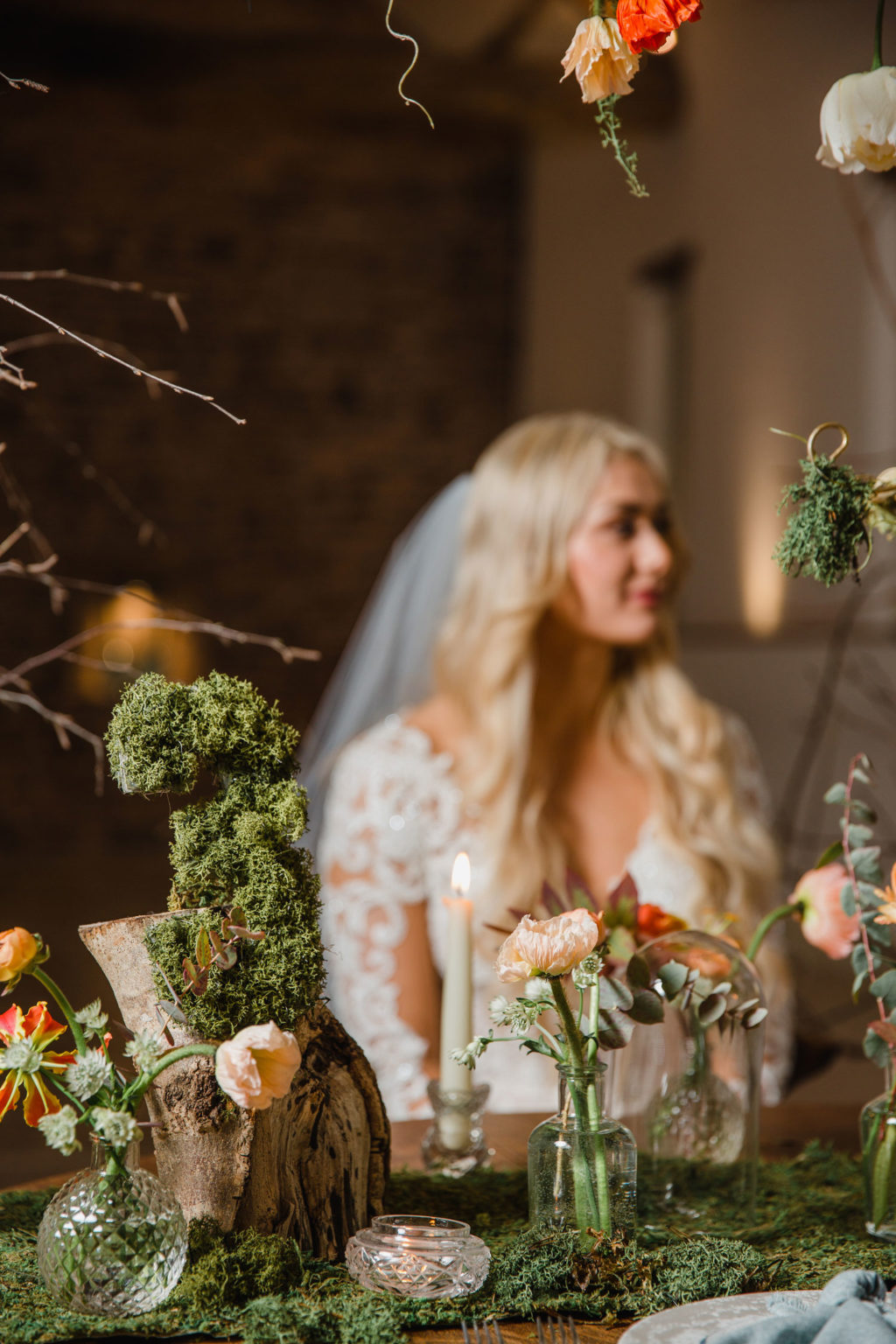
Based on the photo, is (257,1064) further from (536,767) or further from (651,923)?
(536,767)

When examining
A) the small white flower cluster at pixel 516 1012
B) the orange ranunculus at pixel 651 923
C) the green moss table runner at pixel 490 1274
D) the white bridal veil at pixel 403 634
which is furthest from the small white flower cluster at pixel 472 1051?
the white bridal veil at pixel 403 634

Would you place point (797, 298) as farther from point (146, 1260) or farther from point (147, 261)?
point (146, 1260)

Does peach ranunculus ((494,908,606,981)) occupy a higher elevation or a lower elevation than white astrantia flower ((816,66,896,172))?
lower

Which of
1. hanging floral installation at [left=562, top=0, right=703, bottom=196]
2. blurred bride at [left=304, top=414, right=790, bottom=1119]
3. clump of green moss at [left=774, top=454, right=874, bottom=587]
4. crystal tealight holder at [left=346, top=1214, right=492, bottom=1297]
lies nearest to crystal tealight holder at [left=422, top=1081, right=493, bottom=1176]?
crystal tealight holder at [left=346, top=1214, right=492, bottom=1297]

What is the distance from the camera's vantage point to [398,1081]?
1.92 meters

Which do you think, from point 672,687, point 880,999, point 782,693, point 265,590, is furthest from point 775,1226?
point 265,590

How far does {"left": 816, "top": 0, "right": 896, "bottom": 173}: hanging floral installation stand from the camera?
0.73 metres

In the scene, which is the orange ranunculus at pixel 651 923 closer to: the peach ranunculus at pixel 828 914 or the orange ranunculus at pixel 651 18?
the peach ranunculus at pixel 828 914

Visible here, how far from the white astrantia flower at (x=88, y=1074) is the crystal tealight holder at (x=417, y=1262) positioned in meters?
A: 0.18

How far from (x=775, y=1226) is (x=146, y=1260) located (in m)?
0.45

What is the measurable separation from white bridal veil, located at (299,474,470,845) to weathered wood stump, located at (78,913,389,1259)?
5.33 feet

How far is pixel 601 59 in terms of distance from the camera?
29.0 inches

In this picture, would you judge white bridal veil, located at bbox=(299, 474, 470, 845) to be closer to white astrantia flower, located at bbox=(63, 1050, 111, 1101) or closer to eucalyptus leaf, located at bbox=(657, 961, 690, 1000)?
eucalyptus leaf, located at bbox=(657, 961, 690, 1000)

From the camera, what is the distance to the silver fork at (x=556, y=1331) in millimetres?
691
